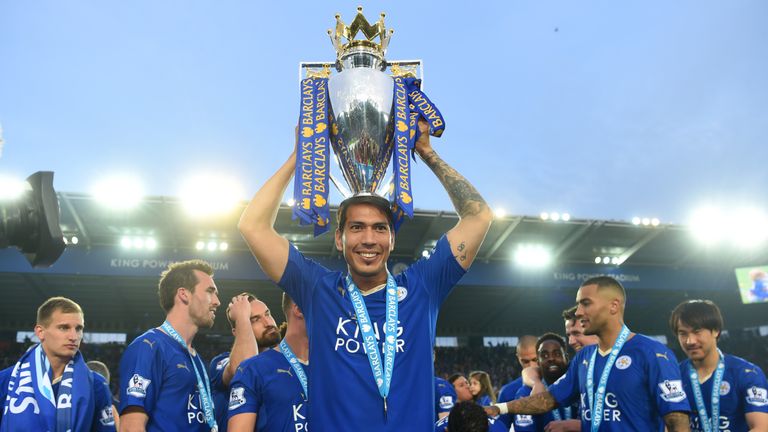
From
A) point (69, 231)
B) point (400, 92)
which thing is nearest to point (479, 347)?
point (69, 231)

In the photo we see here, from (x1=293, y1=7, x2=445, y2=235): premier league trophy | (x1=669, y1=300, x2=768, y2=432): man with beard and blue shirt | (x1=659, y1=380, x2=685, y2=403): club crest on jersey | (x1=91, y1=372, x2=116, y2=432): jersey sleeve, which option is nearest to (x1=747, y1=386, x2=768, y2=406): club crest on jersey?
(x1=669, y1=300, x2=768, y2=432): man with beard and blue shirt

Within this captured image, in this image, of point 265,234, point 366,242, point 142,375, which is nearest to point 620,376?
point 366,242

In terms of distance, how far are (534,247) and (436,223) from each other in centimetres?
456

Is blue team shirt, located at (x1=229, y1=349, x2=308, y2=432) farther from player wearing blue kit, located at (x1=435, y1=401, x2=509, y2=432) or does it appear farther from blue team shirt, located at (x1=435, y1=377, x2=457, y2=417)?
blue team shirt, located at (x1=435, y1=377, x2=457, y2=417)

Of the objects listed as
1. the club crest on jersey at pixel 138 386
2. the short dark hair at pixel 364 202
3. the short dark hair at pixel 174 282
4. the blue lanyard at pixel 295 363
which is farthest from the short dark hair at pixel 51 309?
the short dark hair at pixel 364 202

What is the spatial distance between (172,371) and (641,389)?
2.82 metres

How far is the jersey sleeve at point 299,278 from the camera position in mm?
2539

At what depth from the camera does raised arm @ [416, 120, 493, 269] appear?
101 inches

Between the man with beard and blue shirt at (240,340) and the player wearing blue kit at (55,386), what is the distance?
29.9 inches

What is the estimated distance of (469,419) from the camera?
3.58 meters

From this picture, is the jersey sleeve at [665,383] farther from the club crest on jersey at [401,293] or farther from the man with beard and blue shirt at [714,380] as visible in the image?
the club crest on jersey at [401,293]

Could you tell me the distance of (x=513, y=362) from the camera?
2627cm

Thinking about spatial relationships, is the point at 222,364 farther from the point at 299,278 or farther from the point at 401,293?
the point at 401,293

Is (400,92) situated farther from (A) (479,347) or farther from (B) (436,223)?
(A) (479,347)
